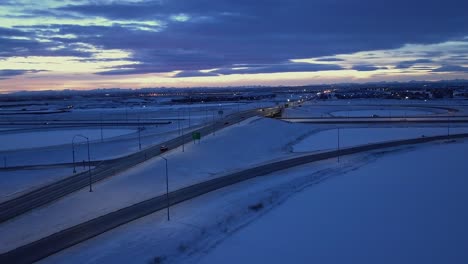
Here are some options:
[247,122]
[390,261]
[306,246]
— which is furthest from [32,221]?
[247,122]

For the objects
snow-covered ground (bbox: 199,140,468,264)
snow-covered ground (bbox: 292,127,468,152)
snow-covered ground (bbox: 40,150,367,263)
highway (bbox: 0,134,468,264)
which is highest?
snow-covered ground (bbox: 292,127,468,152)

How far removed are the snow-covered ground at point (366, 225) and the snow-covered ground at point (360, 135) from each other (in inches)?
→ 704

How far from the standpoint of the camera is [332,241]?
25.8 m

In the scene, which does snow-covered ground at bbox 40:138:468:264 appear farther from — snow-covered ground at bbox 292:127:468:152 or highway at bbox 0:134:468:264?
snow-covered ground at bbox 292:127:468:152

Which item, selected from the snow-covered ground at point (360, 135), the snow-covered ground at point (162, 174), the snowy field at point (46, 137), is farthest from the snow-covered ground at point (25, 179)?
the snow-covered ground at point (360, 135)

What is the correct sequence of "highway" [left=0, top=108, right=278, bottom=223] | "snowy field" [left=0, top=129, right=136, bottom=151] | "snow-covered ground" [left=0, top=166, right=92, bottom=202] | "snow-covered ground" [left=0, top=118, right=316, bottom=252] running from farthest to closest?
"snowy field" [left=0, top=129, right=136, bottom=151], "snow-covered ground" [left=0, top=166, right=92, bottom=202], "highway" [left=0, top=108, right=278, bottom=223], "snow-covered ground" [left=0, top=118, right=316, bottom=252]

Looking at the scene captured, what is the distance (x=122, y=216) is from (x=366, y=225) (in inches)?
612

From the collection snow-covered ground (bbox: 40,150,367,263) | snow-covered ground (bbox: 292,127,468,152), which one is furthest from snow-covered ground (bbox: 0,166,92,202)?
snow-covered ground (bbox: 292,127,468,152)

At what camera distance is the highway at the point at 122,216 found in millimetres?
22297

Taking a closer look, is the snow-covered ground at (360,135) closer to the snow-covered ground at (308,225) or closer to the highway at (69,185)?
the snow-covered ground at (308,225)

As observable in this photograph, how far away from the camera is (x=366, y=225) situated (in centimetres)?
2823

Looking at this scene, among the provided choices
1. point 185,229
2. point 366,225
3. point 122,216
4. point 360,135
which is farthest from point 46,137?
point 366,225

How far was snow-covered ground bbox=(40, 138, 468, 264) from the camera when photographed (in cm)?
2338

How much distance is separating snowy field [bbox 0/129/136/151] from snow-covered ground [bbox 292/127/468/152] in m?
34.1
